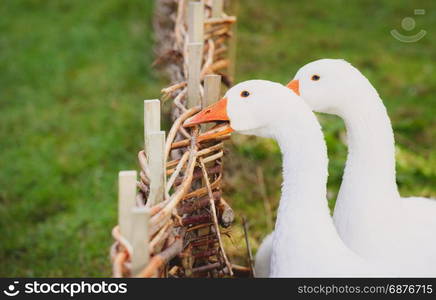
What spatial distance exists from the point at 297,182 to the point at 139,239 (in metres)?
0.67

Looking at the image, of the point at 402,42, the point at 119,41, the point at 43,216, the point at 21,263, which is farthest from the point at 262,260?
the point at 402,42

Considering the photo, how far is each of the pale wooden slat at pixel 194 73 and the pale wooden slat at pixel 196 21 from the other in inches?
16.3

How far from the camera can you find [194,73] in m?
2.91

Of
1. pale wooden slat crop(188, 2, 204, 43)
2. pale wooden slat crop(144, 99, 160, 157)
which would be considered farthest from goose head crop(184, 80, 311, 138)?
pale wooden slat crop(188, 2, 204, 43)

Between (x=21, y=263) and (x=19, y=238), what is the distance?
29 centimetres

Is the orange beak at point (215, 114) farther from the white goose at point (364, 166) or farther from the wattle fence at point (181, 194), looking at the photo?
the white goose at point (364, 166)

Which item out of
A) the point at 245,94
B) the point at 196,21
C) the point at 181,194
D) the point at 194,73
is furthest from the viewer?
the point at 196,21

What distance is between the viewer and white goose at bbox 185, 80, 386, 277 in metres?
2.13

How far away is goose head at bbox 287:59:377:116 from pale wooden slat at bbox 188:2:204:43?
87cm

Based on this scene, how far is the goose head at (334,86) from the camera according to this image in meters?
2.55

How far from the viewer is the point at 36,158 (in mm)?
5062
